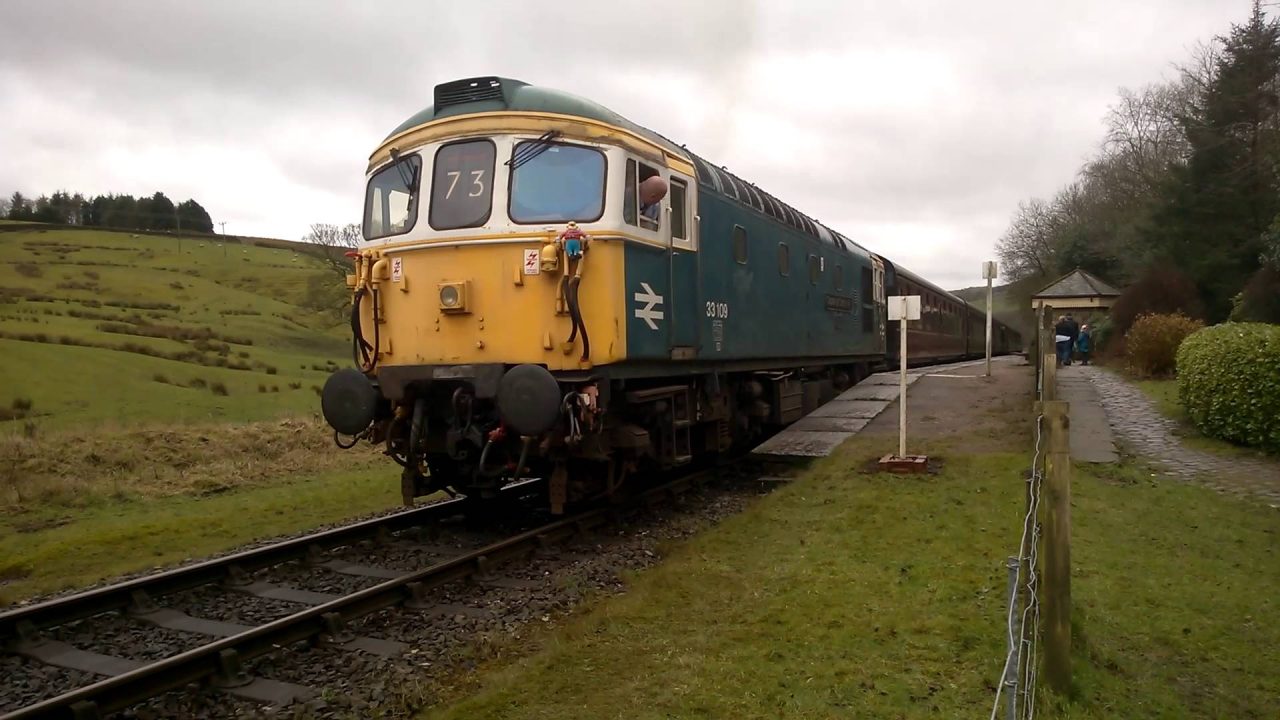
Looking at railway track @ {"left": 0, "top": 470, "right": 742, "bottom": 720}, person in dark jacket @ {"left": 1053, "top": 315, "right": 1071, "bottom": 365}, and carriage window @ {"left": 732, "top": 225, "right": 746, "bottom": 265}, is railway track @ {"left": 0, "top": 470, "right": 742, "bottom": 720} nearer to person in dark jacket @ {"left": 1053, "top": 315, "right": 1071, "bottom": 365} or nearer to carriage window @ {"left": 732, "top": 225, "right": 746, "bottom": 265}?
carriage window @ {"left": 732, "top": 225, "right": 746, "bottom": 265}

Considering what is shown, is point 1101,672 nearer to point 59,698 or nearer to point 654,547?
point 654,547

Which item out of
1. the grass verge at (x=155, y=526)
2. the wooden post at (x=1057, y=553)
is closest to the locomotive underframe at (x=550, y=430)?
the grass verge at (x=155, y=526)

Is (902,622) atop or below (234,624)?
atop

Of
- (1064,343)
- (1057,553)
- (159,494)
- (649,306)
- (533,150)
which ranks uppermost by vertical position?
(533,150)

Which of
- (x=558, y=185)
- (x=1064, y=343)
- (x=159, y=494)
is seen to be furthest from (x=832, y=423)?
(x=1064, y=343)

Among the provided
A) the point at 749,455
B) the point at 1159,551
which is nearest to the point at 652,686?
the point at 1159,551

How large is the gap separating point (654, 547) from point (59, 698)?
15.9ft

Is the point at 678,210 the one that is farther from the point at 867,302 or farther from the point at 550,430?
the point at 867,302

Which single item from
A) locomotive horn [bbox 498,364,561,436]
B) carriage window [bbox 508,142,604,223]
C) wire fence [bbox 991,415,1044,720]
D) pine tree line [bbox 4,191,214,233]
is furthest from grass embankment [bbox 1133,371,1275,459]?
pine tree line [bbox 4,191,214,233]

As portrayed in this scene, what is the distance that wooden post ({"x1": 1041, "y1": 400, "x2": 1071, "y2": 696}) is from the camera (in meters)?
4.33

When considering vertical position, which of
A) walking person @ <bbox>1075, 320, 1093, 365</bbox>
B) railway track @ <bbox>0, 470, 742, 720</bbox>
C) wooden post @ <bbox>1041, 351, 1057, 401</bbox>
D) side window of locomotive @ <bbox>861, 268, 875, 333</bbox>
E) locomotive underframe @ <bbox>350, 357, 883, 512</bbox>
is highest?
side window of locomotive @ <bbox>861, 268, 875, 333</bbox>

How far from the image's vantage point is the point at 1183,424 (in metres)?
13.6

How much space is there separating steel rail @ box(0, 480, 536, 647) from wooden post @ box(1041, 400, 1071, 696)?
5967 millimetres

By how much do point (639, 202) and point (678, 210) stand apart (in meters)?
1.13
